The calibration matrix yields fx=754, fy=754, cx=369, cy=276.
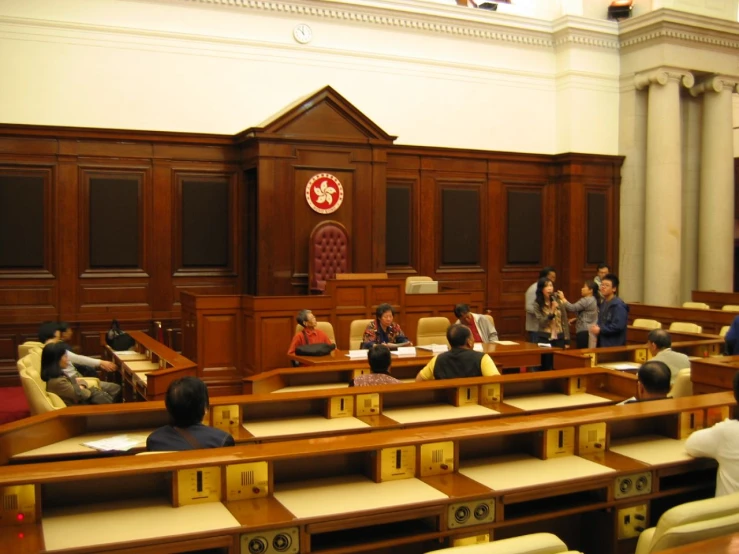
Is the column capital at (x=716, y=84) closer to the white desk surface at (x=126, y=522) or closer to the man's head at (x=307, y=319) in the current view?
the man's head at (x=307, y=319)

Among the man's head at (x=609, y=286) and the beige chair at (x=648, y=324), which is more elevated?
the man's head at (x=609, y=286)

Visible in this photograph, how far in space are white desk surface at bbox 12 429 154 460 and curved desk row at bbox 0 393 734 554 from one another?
36.5 inches

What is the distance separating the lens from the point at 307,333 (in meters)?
7.22

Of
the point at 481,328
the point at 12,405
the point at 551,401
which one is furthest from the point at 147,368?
the point at 551,401

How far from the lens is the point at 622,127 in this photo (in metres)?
12.8

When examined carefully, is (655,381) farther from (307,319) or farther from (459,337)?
(307,319)

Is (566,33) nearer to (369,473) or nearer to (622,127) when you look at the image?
(622,127)

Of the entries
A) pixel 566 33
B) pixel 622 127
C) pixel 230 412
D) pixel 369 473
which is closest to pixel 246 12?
pixel 566 33

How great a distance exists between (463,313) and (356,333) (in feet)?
3.75

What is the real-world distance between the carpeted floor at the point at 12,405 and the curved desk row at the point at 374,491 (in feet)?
16.1

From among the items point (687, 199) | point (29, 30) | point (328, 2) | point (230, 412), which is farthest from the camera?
point (687, 199)

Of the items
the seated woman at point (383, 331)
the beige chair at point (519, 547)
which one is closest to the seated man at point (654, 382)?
the beige chair at point (519, 547)

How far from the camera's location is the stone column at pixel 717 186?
505 inches

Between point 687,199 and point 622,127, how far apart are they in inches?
69.7
